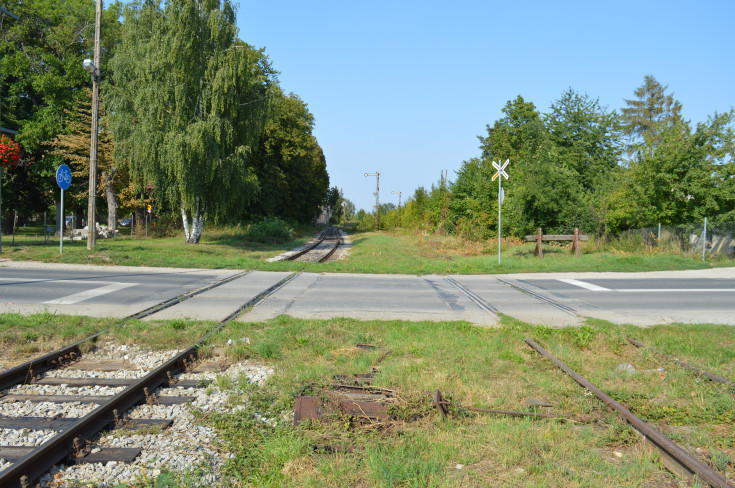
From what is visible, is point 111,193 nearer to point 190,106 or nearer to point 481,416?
point 190,106

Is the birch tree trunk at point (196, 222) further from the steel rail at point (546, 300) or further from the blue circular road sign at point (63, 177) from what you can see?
the steel rail at point (546, 300)

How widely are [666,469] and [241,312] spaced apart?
25.1ft

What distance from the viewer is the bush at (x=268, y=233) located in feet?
107

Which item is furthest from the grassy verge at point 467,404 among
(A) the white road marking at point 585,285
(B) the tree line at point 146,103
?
(B) the tree line at point 146,103

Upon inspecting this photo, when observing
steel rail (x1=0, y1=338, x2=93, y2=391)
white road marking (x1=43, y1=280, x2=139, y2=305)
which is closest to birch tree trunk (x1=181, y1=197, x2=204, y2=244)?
white road marking (x1=43, y1=280, x2=139, y2=305)

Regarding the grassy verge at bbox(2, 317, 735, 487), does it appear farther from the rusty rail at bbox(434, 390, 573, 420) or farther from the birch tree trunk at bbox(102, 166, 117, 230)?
the birch tree trunk at bbox(102, 166, 117, 230)

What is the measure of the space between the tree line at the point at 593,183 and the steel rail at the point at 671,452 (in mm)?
19897

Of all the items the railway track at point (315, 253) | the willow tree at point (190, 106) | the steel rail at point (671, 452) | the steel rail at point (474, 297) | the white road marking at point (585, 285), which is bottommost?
the steel rail at point (671, 452)

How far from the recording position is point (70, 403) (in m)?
5.09

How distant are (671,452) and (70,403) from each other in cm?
553


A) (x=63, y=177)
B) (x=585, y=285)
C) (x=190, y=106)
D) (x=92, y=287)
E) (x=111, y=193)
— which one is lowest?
(x=92, y=287)

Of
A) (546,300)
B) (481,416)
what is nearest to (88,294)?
(481,416)

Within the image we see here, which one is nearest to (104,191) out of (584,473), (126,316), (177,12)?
(177,12)

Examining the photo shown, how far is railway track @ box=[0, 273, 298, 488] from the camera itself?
370cm
